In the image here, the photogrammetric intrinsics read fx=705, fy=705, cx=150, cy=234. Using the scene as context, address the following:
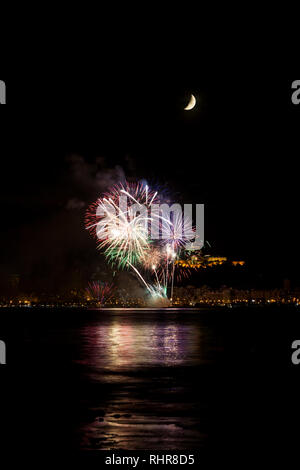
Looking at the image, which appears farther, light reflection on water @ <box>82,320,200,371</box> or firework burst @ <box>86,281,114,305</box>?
firework burst @ <box>86,281,114,305</box>

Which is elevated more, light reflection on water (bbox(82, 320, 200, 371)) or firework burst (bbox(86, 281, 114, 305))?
firework burst (bbox(86, 281, 114, 305))

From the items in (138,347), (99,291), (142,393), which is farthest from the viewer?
(99,291)

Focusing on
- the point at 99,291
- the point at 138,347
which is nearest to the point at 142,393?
the point at 138,347

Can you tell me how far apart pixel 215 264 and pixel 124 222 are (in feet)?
125

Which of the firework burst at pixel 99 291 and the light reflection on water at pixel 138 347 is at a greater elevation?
the firework burst at pixel 99 291

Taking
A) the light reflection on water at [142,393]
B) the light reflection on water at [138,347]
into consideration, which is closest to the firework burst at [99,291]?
the light reflection on water at [138,347]

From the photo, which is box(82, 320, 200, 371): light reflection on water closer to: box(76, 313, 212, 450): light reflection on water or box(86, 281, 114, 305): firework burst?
box(76, 313, 212, 450): light reflection on water

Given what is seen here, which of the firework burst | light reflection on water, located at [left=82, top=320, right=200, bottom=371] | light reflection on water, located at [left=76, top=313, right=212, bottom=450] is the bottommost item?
light reflection on water, located at [left=76, top=313, right=212, bottom=450]

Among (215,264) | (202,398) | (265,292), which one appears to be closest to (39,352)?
(202,398)

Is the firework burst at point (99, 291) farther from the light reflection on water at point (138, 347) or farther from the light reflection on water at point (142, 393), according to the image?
the light reflection on water at point (142, 393)

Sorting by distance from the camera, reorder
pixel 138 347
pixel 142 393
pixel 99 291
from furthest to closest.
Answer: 1. pixel 99 291
2. pixel 138 347
3. pixel 142 393

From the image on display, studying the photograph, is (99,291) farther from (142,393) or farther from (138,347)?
(142,393)

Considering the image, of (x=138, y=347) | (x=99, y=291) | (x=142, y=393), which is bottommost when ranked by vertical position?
(x=142, y=393)

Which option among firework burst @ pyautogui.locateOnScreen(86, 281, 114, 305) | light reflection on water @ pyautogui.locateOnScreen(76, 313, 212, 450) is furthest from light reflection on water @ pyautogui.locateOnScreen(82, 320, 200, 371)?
firework burst @ pyautogui.locateOnScreen(86, 281, 114, 305)
